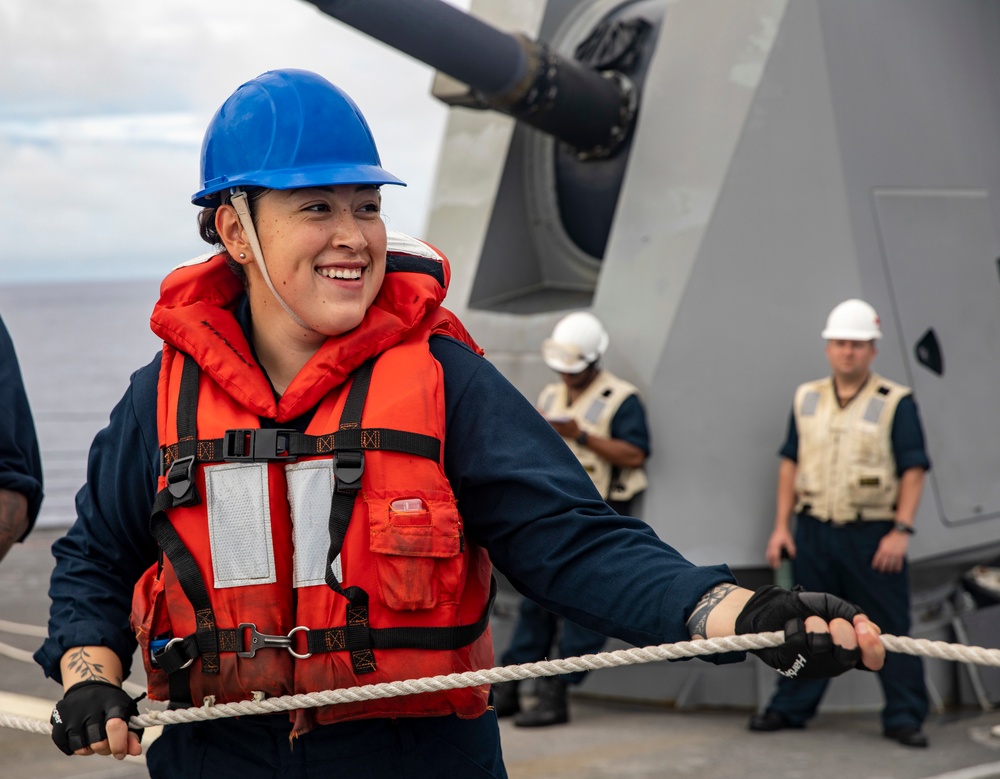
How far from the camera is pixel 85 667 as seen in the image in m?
2.00

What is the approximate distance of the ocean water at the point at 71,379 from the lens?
13273 millimetres

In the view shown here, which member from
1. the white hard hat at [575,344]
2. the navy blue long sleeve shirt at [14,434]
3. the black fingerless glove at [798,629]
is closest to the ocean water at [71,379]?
the white hard hat at [575,344]

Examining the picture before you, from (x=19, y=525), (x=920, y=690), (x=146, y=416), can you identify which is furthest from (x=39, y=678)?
(x=146, y=416)

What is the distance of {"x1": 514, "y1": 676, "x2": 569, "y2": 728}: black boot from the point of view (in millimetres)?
5293

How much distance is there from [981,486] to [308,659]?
4552 mm

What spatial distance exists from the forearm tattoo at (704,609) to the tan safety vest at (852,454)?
3.44 metres

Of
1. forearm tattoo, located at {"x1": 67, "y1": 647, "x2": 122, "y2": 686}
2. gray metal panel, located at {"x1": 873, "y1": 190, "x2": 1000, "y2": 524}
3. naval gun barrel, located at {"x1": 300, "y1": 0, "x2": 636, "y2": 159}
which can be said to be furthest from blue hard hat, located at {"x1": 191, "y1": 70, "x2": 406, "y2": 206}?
gray metal panel, located at {"x1": 873, "y1": 190, "x2": 1000, "y2": 524}

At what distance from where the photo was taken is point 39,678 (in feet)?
19.3

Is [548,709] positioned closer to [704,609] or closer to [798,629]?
[704,609]

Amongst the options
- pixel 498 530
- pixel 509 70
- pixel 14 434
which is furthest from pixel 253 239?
pixel 509 70

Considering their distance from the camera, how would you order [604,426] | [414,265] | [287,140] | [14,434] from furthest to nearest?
[604,426] → [14,434] → [414,265] → [287,140]

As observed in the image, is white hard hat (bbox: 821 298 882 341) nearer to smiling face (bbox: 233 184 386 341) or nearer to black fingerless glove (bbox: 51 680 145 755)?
smiling face (bbox: 233 184 386 341)

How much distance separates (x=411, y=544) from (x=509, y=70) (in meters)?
3.76

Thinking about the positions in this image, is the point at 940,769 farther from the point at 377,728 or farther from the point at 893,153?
the point at 377,728
